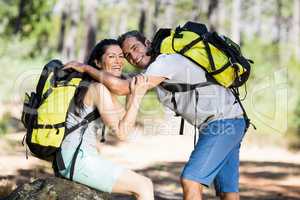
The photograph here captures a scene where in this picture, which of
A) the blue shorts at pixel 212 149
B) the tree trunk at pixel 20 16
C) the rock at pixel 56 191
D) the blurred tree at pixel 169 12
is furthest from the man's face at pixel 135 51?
the blurred tree at pixel 169 12

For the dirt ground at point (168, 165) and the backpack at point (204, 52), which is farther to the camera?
the dirt ground at point (168, 165)

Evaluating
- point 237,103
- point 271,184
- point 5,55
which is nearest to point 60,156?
point 237,103

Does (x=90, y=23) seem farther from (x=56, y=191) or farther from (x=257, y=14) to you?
(x=257, y=14)

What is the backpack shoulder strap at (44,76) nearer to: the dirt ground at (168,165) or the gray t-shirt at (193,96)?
the gray t-shirt at (193,96)

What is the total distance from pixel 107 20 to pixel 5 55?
54.5 meters

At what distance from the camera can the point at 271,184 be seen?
400 inches

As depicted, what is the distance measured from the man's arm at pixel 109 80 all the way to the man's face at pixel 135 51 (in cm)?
33

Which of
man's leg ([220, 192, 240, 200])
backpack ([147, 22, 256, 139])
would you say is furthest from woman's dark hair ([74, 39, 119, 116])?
man's leg ([220, 192, 240, 200])

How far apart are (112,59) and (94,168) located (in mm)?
845

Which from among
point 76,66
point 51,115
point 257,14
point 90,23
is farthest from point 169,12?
point 51,115

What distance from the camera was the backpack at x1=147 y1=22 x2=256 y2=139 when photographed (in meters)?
4.32

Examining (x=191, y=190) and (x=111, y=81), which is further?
(x=191, y=190)

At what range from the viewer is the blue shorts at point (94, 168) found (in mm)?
4176

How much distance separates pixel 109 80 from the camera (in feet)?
13.5
